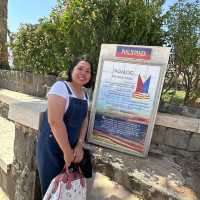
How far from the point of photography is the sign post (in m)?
3.55

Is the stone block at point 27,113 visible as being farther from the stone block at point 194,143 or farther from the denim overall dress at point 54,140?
the stone block at point 194,143

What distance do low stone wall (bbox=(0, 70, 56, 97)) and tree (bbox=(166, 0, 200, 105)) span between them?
3049 mm

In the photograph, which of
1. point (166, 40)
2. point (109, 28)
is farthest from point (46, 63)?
point (166, 40)

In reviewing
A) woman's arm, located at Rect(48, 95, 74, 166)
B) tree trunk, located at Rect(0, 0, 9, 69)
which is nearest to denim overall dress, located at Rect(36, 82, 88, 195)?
woman's arm, located at Rect(48, 95, 74, 166)

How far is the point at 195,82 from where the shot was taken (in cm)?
499

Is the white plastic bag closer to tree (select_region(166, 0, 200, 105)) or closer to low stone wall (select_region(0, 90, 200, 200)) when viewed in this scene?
low stone wall (select_region(0, 90, 200, 200))

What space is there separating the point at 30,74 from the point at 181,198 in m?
5.77

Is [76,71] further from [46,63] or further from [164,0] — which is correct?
[46,63]

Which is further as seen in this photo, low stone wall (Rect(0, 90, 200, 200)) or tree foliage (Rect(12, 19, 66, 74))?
tree foliage (Rect(12, 19, 66, 74))

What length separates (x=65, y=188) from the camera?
2.43 meters

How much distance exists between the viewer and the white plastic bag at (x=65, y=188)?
240 cm

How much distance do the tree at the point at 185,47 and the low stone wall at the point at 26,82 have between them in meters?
3.05

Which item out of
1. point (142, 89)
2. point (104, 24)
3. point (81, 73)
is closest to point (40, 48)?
point (104, 24)

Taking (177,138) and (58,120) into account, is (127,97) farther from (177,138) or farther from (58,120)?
(58,120)
